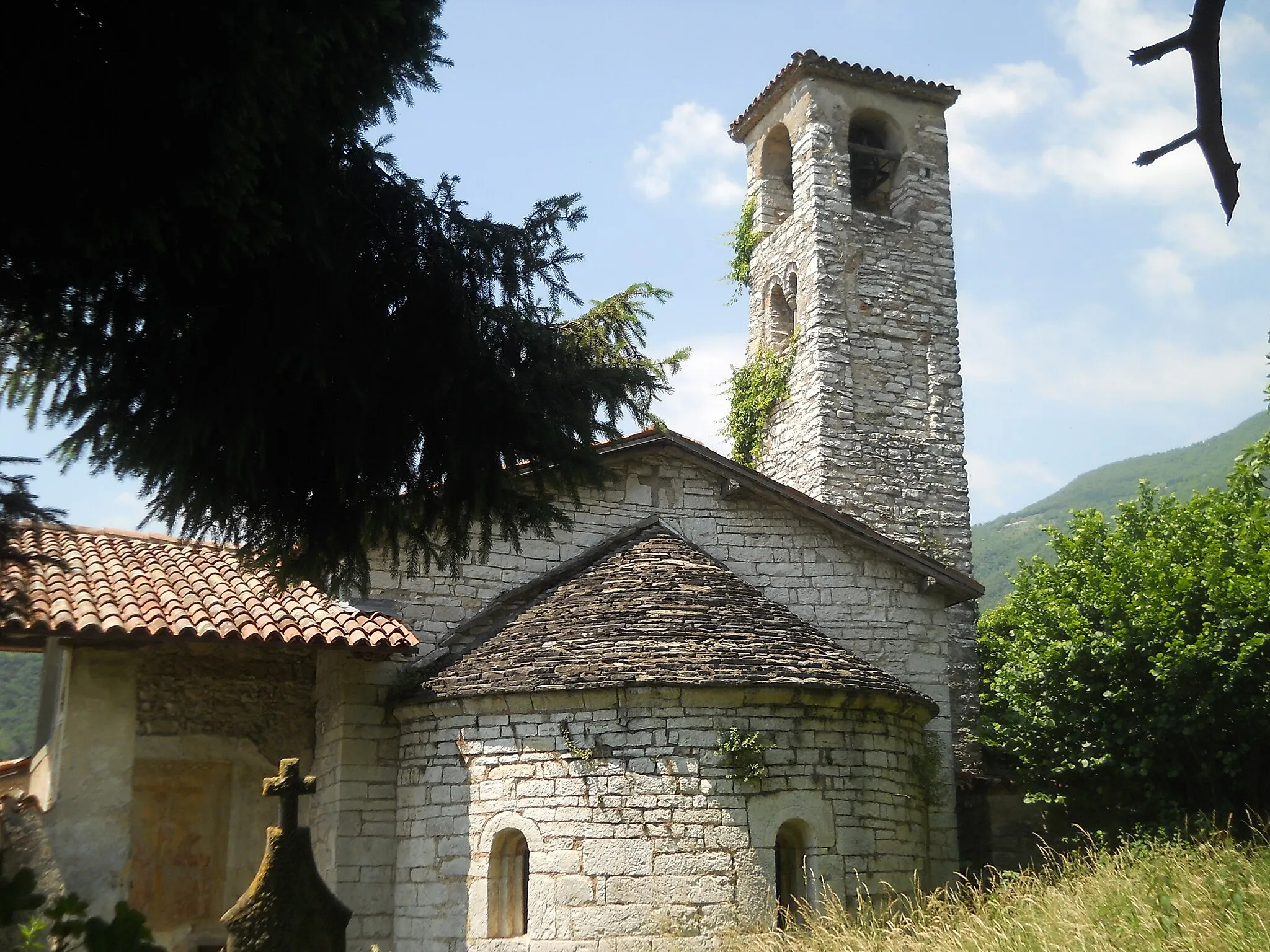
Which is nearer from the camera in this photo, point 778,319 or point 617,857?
point 617,857

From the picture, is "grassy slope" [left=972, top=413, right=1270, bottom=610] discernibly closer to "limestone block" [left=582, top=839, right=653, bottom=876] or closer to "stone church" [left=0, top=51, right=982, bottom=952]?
"stone church" [left=0, top=51, right=982, bottom=952]

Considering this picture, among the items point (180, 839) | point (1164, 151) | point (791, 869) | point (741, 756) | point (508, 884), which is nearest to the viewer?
point (1164, 151)

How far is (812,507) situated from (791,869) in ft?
11.9

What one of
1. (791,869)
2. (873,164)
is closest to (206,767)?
(791,869)

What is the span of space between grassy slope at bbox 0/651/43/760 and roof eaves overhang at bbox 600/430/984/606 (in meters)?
20.5

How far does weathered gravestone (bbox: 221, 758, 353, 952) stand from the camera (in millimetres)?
4715

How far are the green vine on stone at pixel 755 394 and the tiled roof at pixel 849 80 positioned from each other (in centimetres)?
354

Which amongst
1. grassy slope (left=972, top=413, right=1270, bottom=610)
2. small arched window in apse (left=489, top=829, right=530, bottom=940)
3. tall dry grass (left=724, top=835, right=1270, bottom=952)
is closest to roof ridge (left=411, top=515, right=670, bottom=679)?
small arched window in apse (left=489, top=829, right=530, bottom=940)

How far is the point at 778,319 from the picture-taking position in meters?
16.4

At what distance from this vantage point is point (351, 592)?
10141mm

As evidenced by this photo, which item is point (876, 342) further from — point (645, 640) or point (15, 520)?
point (15, 520)

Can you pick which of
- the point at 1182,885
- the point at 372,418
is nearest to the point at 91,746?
the point at 372,418

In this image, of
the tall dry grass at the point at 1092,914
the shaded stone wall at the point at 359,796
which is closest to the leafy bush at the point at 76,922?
the tall dry grass at the point at 1092,914

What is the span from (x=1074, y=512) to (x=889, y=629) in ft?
8.87
